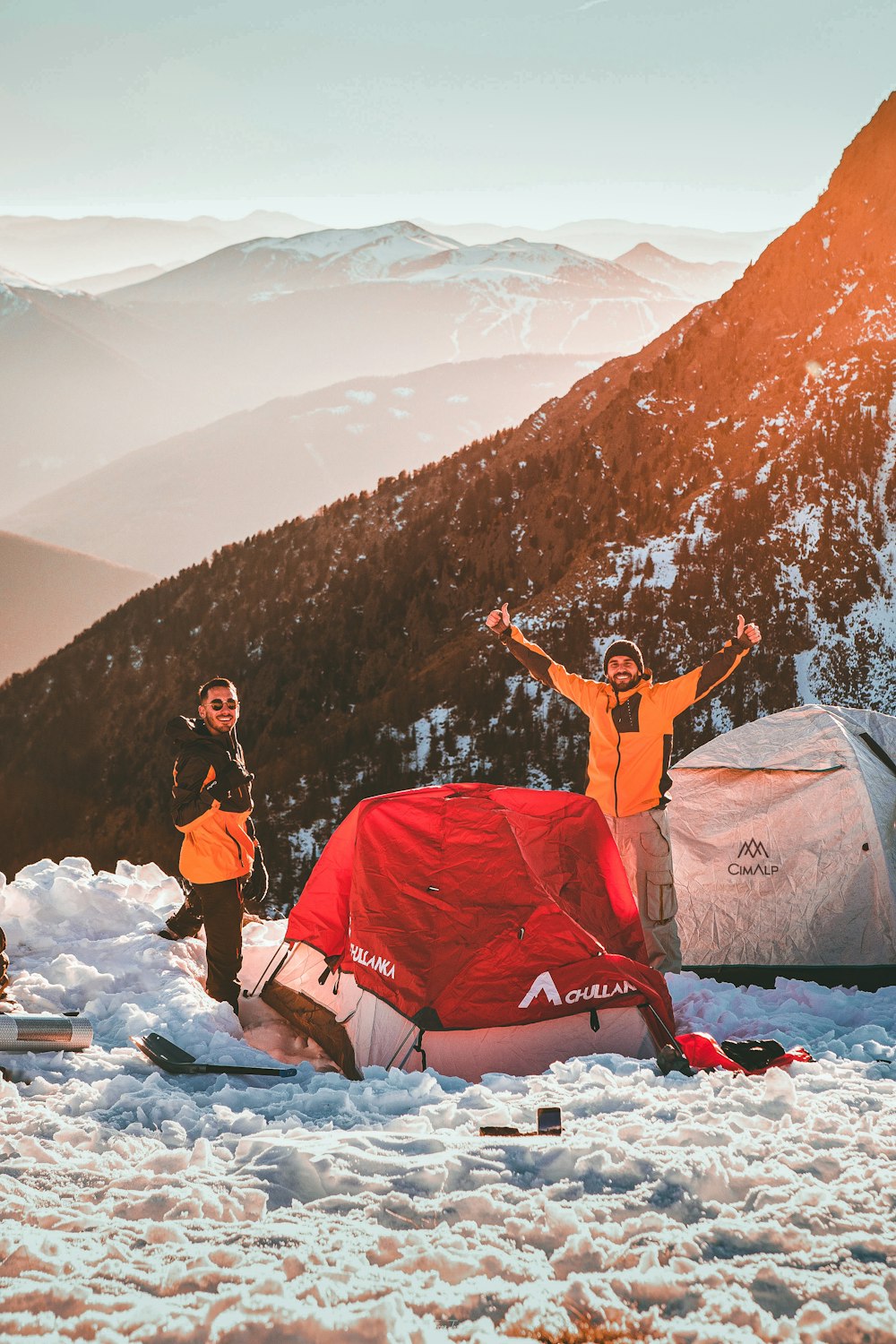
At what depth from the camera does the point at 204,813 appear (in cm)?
706

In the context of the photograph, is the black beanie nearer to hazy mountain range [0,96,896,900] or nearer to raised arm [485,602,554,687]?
raised arm [485,602,554,687]

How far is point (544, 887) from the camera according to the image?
21.8ft

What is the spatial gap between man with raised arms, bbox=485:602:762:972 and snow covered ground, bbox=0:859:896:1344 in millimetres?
1648

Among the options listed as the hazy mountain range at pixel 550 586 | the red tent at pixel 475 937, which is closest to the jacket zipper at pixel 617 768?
the red tent at pixel 475 937

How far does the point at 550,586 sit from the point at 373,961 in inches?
1691

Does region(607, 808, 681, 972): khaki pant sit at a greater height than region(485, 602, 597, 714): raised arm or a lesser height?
lesser

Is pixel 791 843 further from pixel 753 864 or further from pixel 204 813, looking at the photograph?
pixel 204 813

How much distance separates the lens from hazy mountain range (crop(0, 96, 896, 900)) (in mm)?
41469

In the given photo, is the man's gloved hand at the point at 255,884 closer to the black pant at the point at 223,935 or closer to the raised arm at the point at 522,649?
the black pant at the point at 223,935

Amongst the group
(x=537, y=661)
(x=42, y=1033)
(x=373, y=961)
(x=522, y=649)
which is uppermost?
(x=522, y=649)

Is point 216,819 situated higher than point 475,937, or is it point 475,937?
point 216,819

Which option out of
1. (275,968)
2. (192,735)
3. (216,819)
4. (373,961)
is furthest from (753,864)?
(192,735)

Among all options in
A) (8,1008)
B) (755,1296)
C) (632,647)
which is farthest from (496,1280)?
(632,647)

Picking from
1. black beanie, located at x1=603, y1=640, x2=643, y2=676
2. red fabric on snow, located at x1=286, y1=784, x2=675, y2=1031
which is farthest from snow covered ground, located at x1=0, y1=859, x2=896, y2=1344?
black beanie, located at x1=603, y1=640, x2=643, y2=676
